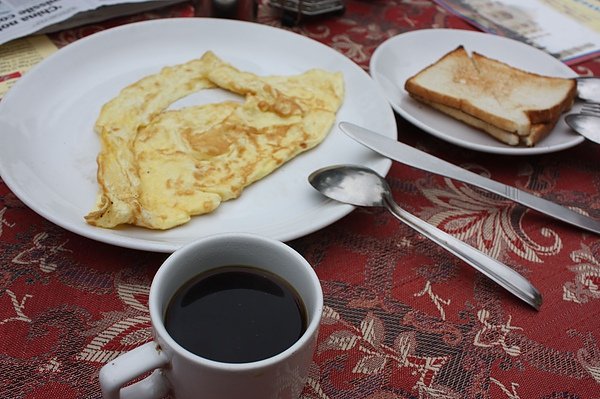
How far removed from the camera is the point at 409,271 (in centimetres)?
96

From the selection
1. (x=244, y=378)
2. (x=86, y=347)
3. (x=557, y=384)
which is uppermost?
(x=244, y=378)

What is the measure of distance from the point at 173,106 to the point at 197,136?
14 centimetres

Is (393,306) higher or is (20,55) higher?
(20,55)

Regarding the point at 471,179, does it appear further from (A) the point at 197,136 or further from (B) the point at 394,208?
(A) the point at 197,136

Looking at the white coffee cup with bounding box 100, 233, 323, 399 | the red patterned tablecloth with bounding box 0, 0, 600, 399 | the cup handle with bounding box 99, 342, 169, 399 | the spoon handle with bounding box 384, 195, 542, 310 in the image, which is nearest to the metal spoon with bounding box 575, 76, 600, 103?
the red patterned tablecloth with bounding box 0, 0, 600, 399

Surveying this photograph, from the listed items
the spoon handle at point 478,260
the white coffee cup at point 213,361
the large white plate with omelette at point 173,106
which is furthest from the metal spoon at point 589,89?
the white coffee cup at point 213,361

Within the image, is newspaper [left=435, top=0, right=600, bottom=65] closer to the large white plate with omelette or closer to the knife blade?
the large white plate with omelette

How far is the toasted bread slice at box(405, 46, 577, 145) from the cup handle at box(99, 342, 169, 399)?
897mm

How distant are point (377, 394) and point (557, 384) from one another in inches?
10.0

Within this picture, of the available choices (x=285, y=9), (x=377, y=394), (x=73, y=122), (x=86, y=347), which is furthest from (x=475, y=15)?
(x=86, y=347)

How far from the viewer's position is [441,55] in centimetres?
155

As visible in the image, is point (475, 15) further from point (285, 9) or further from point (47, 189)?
point (47, 189)

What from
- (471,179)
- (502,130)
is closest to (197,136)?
(471,179)

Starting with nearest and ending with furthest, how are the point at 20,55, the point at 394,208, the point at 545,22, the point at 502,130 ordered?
the point at 394,208
the point at 502,130
the point at 20,55
the point at 545,22
